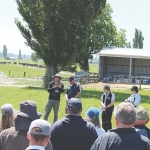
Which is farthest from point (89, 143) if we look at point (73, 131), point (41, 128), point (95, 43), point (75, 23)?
point (95, 43)

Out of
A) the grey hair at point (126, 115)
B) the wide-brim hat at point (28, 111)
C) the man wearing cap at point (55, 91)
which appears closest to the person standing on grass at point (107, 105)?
the man wearing cap at point (55, 91)

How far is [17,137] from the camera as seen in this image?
4.24m

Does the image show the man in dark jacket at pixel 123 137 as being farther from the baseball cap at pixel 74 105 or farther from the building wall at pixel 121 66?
the building wall at pixel 121 66

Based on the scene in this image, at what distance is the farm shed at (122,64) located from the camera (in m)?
36.1

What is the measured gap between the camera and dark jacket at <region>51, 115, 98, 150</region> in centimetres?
493

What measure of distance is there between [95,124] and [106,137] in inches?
74.1

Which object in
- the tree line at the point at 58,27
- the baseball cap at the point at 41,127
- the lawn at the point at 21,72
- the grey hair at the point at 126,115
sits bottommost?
the lawn at the point at 21,72

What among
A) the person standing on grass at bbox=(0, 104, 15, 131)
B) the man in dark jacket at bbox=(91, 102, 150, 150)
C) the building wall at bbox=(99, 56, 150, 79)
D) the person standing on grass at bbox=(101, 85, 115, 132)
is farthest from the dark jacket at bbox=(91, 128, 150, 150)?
the building wall at bbox=(99, 56, 150, 79)

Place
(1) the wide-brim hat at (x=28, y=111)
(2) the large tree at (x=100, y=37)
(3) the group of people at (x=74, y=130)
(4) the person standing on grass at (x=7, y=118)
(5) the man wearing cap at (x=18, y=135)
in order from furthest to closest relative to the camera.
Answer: (2) the large tree at (x=100, y=37)
(4) the person standing on grass at (x=7, y=118)
(1) the wide-brim hat at (x=28, y=111)
(5) the man wearing cap at (x=18, y=135)
(3) the group of people at (x=74, y=130)

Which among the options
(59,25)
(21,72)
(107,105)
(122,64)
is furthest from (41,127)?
(21,72)

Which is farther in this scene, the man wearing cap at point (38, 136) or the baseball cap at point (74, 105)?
the baseball cap at point (74, 105)

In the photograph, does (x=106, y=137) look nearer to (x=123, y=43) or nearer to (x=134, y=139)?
(x=134, y=139)

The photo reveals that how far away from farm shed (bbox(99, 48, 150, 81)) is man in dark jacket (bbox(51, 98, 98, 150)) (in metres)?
30.5

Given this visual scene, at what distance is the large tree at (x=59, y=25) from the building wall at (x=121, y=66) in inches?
452
